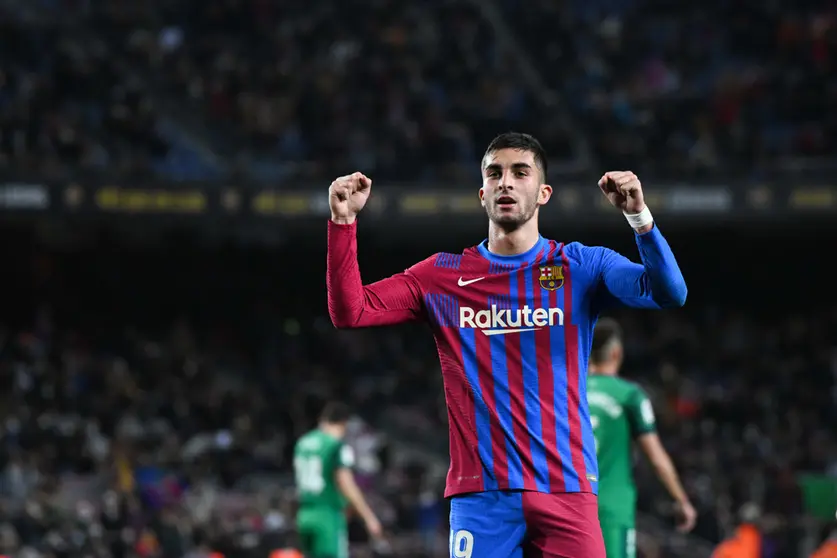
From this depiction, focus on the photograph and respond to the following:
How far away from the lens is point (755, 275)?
1945cm

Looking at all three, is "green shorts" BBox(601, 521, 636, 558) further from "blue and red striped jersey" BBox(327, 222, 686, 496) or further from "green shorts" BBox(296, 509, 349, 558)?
"green shorts" BBox(296, 509, 349, 558)

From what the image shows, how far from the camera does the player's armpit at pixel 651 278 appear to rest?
3830mm

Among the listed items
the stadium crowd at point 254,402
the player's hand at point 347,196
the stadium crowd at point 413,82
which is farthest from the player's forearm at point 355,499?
the stadium crowd at point 413,82

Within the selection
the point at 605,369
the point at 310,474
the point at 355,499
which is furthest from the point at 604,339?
the point at 310,474

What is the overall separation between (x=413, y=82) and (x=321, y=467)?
9.82m

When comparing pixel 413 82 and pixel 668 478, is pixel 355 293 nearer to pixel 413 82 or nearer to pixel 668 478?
pixel 668 478

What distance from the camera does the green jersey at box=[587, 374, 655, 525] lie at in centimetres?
648

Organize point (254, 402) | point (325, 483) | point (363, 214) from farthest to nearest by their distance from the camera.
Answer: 1. point (363, 214)
2. point (254, 402)
3. point (325, 483)

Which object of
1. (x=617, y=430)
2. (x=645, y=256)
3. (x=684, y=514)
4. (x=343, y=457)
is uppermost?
(x=645, y=256)

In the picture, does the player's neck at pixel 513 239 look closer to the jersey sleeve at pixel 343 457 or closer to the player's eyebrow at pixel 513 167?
the player's eyebrow at pixel 513 167

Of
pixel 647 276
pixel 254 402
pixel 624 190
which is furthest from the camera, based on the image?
pixel 254 402

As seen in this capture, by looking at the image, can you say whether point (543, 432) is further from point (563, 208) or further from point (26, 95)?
point (26, 95)

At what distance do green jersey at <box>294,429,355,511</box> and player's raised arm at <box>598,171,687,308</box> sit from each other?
5.21 m

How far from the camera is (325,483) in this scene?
9.14m
